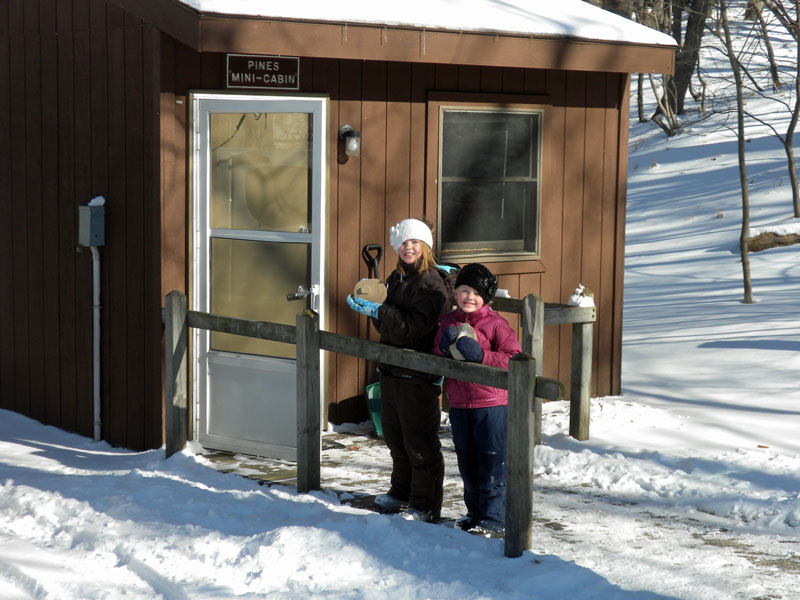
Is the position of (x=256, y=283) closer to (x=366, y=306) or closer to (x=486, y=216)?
(x=366, y=306)

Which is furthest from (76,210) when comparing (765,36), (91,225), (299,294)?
(765,36)

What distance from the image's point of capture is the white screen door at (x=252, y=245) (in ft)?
23.5

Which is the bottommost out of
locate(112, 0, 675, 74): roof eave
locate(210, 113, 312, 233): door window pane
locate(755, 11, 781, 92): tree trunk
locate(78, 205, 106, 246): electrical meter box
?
locate(78, 205, 106, 246): electrical meter box

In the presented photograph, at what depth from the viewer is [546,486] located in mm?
6363

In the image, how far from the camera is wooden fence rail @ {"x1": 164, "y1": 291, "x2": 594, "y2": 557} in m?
4.87

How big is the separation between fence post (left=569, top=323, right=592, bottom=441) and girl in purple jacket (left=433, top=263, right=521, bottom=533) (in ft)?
6.77

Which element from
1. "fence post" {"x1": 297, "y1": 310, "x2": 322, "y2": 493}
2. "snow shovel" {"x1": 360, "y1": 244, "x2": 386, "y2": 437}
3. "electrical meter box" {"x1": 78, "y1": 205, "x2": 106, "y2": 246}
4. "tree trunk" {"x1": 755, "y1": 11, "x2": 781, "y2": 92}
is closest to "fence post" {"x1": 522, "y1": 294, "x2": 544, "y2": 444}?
"snow shovel" {"x1": 360, "y1": 244, "x2": 386, "y2": 437}

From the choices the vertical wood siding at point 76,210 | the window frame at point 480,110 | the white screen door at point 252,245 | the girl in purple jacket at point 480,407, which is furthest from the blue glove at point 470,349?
the window frame at point 480,110

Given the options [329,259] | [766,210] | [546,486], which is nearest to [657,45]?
[329,259]

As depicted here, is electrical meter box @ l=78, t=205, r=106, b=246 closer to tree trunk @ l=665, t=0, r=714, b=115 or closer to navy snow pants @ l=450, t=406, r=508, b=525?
navy snow pants @ l=450, t=406, r=508, b=525

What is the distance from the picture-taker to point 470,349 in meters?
5.12

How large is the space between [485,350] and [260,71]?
2.93 meters

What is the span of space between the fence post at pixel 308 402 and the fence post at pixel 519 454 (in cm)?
150

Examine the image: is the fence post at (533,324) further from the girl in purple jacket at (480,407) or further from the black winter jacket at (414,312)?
the girl in purple jacket at (480,407)
